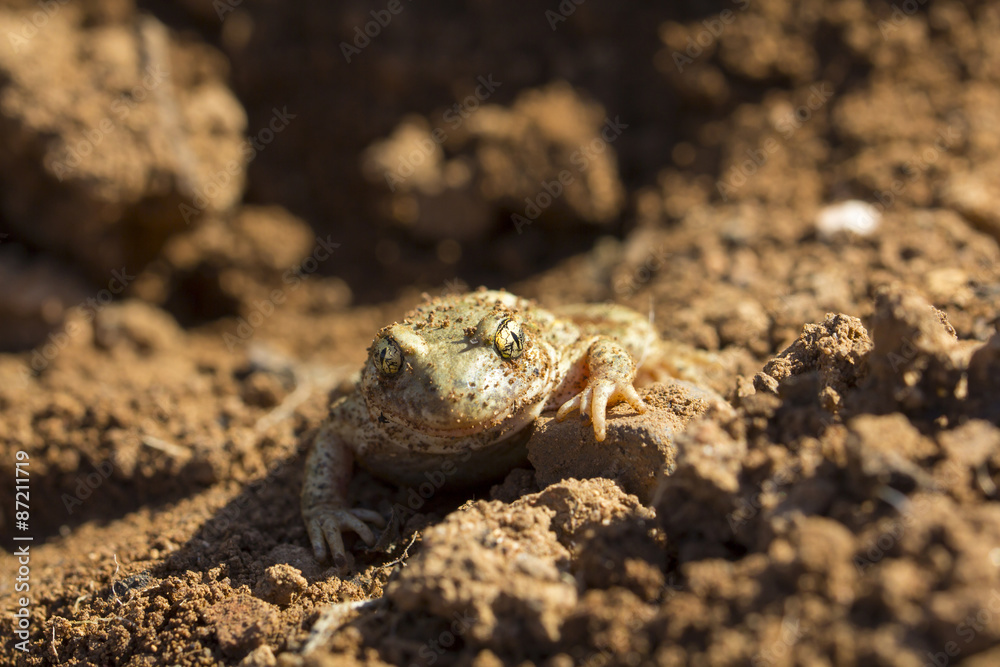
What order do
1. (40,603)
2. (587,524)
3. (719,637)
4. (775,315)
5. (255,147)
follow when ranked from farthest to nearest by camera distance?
(255,147), (775,315), (40,603), (587,524), (719,637)

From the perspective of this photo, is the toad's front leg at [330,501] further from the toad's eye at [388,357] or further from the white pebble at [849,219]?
the white pebble at [849,219]

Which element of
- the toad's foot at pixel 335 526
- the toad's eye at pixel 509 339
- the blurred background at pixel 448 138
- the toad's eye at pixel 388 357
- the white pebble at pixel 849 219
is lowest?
the toad's foot at pixel 335 526

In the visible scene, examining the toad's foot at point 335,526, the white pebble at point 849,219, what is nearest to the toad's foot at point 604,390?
the toad's foot at point 335,526

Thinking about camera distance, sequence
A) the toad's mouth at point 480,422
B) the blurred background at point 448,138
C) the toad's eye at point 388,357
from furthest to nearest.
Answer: the blurred background at point 448,138
the toad's eye at point 388,357
the toad's mouth at point 480,422

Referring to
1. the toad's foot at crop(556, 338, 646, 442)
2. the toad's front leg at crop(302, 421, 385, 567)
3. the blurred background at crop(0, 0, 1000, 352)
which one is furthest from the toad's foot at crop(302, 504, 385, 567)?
the blurred background at crop(0, 0, 1000, 352)

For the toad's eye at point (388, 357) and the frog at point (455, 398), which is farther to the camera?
the toad's eye at point (388, 357)

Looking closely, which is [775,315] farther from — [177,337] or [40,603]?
[177,337]

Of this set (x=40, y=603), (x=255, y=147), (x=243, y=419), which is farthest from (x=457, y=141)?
(x=40, y=603)
